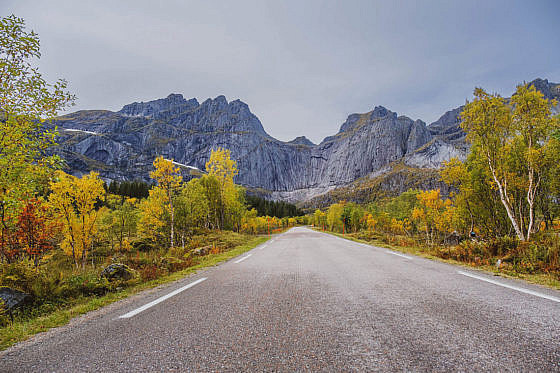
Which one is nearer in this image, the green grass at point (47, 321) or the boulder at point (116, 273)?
the green grass at point (47, 321)

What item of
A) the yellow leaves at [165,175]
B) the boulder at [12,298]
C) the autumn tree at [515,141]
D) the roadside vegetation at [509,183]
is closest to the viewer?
the boulder at [12,298]

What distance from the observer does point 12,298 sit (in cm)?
423

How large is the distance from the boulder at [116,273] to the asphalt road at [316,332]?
7.14 ft

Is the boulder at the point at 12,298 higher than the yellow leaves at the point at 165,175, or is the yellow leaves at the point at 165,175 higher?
the yellow leaves at the point at 165,175

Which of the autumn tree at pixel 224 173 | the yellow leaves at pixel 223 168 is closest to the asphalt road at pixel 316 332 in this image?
the autumn tree at pixel 224 173

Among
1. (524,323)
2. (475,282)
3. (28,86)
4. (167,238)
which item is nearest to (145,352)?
(524,323)

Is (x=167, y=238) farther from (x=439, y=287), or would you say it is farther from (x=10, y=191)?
(x=439, y=287)

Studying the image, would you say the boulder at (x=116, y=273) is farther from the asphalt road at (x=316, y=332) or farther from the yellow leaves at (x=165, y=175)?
the yellow leaves at (x=165, y=175)

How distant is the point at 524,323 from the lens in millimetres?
2668

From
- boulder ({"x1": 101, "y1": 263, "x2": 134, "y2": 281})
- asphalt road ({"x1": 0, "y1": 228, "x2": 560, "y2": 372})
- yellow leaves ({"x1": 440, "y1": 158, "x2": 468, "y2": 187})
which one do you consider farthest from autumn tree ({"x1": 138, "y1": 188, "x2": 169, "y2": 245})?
yellow leaves ({"x1": 440, "y1": 158, "x2": 468, "y2": 187})

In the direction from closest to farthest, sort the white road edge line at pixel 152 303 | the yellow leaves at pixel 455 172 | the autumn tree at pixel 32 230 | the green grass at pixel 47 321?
1. the green grass at pixel 47 321
2. the white road edge line at pixel 152 303
3. the yellow leaves at pixel 455 172
4. the autumn tree at pixel 32 230

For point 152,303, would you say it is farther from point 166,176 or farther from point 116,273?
point 166,176

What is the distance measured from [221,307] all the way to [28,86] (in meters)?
7.86

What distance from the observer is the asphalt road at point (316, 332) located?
197 cm
